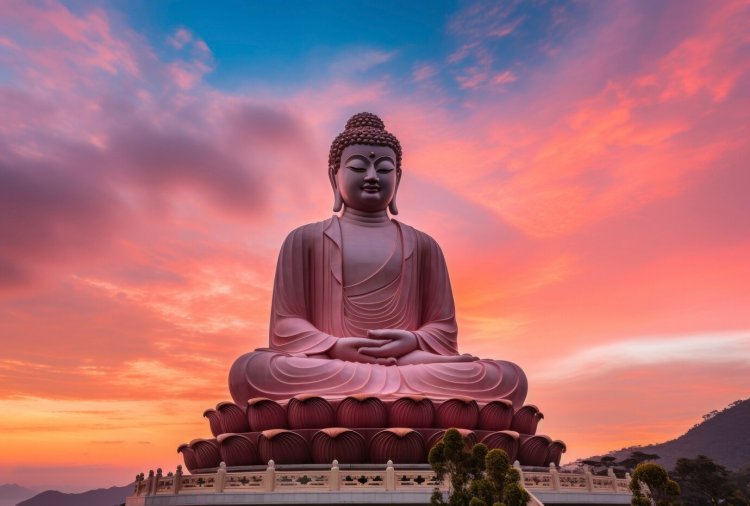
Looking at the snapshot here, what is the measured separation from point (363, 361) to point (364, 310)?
4.65 feet

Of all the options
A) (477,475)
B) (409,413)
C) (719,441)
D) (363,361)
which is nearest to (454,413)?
(409,413)

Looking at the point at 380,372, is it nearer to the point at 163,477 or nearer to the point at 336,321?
the point at 336,321

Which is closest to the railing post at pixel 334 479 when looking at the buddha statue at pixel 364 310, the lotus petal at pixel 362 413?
the lotus petal at pixel 362 413

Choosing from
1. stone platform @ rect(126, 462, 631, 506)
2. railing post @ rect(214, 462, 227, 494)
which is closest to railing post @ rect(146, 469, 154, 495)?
stone platform @ rect(126, 462, 631, 506)

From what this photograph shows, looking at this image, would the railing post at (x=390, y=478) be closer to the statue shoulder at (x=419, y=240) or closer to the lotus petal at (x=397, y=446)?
the lotus petal at (x=397, y=446)

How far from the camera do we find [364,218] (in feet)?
42.2

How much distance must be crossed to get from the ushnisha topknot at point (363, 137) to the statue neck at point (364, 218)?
1010 millimetres

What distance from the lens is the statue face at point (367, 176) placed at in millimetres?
12609

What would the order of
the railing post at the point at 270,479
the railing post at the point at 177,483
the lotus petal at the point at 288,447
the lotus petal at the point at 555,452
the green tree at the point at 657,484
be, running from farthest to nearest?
the lotus petal at the point at 555,452
the lotus petal at the point at 288,447
the railing post at the point at 177,483
the railing post at the point at 270,479
the green tree at the point at 657,484

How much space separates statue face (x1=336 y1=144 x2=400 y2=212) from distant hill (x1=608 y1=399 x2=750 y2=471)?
45.3m

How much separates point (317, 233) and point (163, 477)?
526cm

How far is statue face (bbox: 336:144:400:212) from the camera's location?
12609 millimetres

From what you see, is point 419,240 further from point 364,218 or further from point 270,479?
point 270,479

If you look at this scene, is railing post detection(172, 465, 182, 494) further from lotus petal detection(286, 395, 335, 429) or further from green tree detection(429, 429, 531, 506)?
green tree detection(429, 429, 531, 506)
